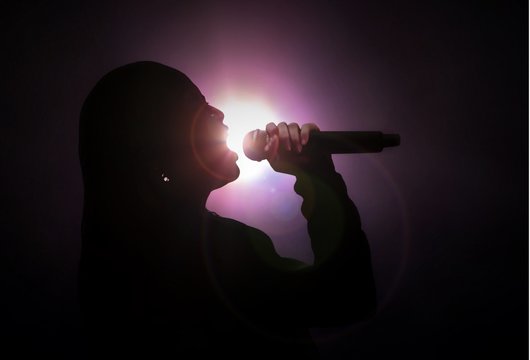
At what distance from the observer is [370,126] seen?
1.03 metres

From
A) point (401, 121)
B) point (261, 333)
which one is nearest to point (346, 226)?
point (261, 333)

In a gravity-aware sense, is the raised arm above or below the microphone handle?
below

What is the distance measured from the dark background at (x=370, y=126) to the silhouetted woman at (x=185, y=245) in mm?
456

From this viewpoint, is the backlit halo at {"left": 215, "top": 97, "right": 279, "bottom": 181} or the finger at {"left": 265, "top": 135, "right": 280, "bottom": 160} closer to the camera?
the finger at {"left": 265, "top": 135, "right": 280, "bottom": 160}

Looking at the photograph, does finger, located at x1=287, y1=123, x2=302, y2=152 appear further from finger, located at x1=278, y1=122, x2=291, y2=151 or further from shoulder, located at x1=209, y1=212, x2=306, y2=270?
shoulder, located at x1=209, y1=212, x2=306, y2=270

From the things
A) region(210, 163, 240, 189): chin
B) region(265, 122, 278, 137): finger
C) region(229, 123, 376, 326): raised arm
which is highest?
region(265, 122, 278, 137): finger

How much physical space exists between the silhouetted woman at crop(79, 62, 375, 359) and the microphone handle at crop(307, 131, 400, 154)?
1.1 inches

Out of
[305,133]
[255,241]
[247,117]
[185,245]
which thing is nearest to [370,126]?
[247,117]

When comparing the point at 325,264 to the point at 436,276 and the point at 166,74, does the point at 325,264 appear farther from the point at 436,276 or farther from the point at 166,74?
the point at 436,276

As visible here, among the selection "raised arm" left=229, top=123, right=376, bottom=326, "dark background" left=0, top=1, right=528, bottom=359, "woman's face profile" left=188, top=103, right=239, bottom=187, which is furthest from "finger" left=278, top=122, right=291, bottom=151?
"dark background" left=0, top=1, right=528, bottom=359

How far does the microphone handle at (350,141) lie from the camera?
56cm

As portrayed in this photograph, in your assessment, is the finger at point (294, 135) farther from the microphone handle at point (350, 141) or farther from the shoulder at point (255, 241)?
the shoulder at point (255, 241)

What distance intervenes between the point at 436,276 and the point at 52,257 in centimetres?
135

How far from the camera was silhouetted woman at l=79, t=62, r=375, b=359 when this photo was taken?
49 cm
